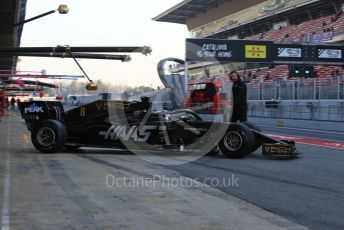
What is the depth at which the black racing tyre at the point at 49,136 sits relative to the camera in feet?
36.7

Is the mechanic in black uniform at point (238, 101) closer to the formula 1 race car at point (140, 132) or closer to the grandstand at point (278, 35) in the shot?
the formula 1 race car at point (140, 132)

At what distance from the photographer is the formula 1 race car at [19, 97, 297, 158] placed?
1098 centimetres

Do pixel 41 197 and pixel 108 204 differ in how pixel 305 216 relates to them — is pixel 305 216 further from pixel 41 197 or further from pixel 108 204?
pixel 41 197

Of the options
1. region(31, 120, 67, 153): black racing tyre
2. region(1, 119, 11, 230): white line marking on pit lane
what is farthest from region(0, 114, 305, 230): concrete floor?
region(31, 120, 67, 153): black racing tyre

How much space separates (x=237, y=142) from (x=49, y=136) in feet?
13.1

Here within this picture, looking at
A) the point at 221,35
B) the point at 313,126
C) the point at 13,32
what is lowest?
the point at 313,126

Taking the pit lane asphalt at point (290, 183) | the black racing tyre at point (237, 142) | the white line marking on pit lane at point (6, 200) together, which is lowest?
the pit lane asphalt at point (290, 183)

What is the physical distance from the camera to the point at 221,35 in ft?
264

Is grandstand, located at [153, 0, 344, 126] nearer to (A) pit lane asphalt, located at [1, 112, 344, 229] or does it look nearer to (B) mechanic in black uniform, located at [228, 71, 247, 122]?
(B) mechanic in black uniform, located at [228, 71, 247, 122]

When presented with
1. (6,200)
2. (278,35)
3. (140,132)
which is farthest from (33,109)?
(278,35)

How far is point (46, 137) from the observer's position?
11305 mm

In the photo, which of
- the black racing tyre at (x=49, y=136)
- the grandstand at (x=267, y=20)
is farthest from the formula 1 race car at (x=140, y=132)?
the grandstand at (x=267, y=20)

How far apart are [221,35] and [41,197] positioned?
7552 centimetres

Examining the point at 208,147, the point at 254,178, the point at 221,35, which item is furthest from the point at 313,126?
the point at 221,35
